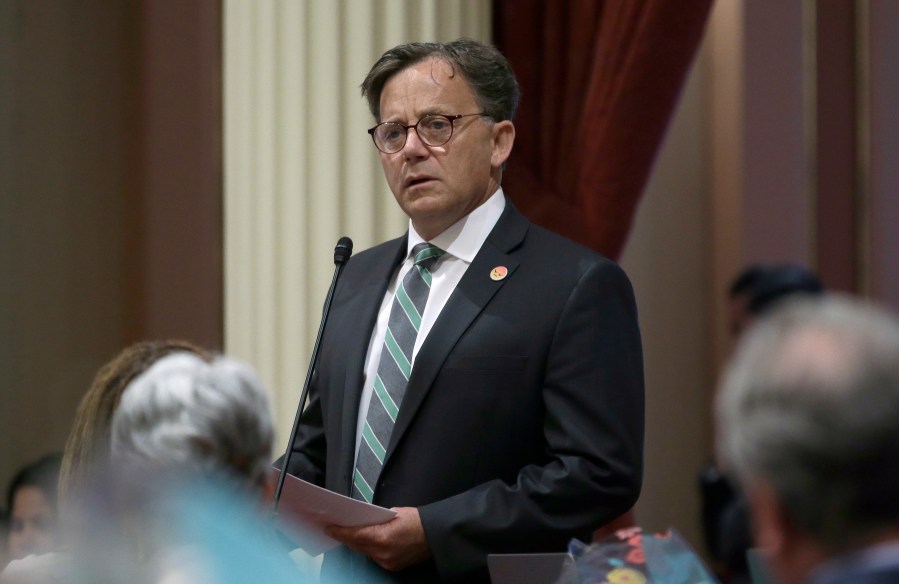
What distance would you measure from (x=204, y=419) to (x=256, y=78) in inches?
97.8

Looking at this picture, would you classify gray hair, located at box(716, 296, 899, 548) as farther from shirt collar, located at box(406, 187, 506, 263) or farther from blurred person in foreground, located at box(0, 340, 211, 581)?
shirt collar, located at box(406, 187, 506, 263)

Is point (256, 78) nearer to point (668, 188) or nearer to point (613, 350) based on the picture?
point (668, 188)

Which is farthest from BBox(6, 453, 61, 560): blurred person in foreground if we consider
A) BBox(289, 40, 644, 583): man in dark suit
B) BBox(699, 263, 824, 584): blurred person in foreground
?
BBox(699, 263, 824, 584): blurred person in foreground

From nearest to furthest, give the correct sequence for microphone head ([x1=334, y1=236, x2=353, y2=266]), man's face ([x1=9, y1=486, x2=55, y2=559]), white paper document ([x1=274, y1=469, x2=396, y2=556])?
white paper document ([x1=274, y1=469, x2=396, y2=556]), microphone head ([x1=334, y1=236, x2=353, y2=266]), man's face ([x1=9, y1=486, x2=55, y2=559])

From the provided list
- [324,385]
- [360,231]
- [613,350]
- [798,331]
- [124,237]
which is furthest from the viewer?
[124,237]

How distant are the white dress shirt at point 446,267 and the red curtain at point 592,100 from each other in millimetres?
1146

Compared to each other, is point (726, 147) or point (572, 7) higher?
point (572, 7)

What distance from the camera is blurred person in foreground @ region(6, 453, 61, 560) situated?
350 centimetres

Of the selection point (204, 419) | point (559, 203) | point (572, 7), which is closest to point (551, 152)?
point (559, 203)

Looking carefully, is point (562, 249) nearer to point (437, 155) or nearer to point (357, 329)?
point (437, 155)

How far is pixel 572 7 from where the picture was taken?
12.6ft

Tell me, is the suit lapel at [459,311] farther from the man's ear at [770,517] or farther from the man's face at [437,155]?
the man's ear at [770,517]

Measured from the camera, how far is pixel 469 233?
2.56 m

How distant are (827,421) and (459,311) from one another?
141 centimetres
